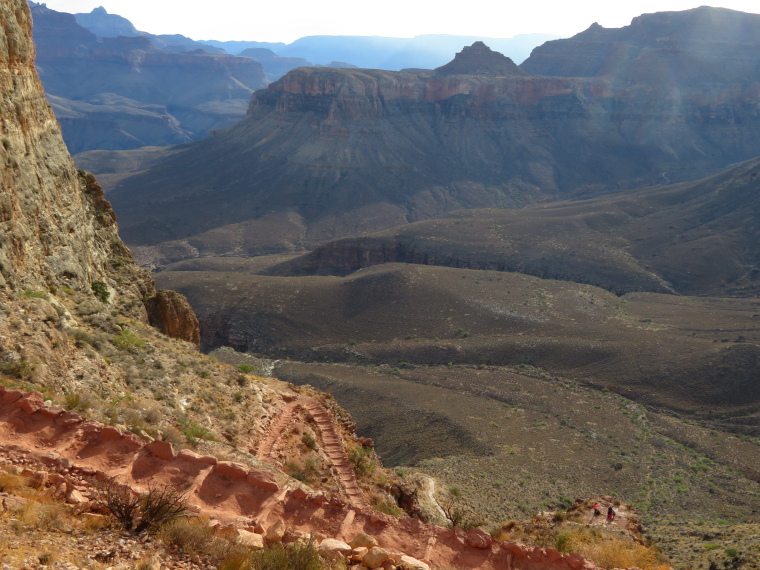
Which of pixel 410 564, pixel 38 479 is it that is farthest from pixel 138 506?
pixel 410 564

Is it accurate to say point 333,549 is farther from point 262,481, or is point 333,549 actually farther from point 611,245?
point 611,245

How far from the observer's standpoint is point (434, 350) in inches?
2223

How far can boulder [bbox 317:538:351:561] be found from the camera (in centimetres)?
1084

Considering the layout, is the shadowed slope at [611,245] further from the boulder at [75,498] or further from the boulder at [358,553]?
the boulder at [75,498]

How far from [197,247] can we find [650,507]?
88921mm

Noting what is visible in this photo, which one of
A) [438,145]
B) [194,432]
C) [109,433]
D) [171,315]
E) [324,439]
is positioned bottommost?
[324,439]

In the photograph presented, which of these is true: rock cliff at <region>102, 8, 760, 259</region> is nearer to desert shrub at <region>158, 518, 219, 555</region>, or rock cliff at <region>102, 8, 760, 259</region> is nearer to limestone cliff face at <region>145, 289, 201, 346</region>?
limestone cliff face at <region>145, 289, 201, 346</region>

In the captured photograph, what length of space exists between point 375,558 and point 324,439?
10.9 m

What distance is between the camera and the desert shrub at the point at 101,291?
958 inches

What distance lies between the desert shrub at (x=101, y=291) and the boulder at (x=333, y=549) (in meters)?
16.5

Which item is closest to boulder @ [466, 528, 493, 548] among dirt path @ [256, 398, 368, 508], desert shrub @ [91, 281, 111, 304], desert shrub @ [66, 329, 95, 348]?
dirt path @ [256, 398, 368, 508]

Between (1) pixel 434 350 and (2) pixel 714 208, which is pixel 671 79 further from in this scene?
(1) pixel 434 350

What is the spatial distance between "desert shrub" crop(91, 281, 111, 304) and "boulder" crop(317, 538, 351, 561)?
16.5 m

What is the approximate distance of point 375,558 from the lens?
1099 centimetres
